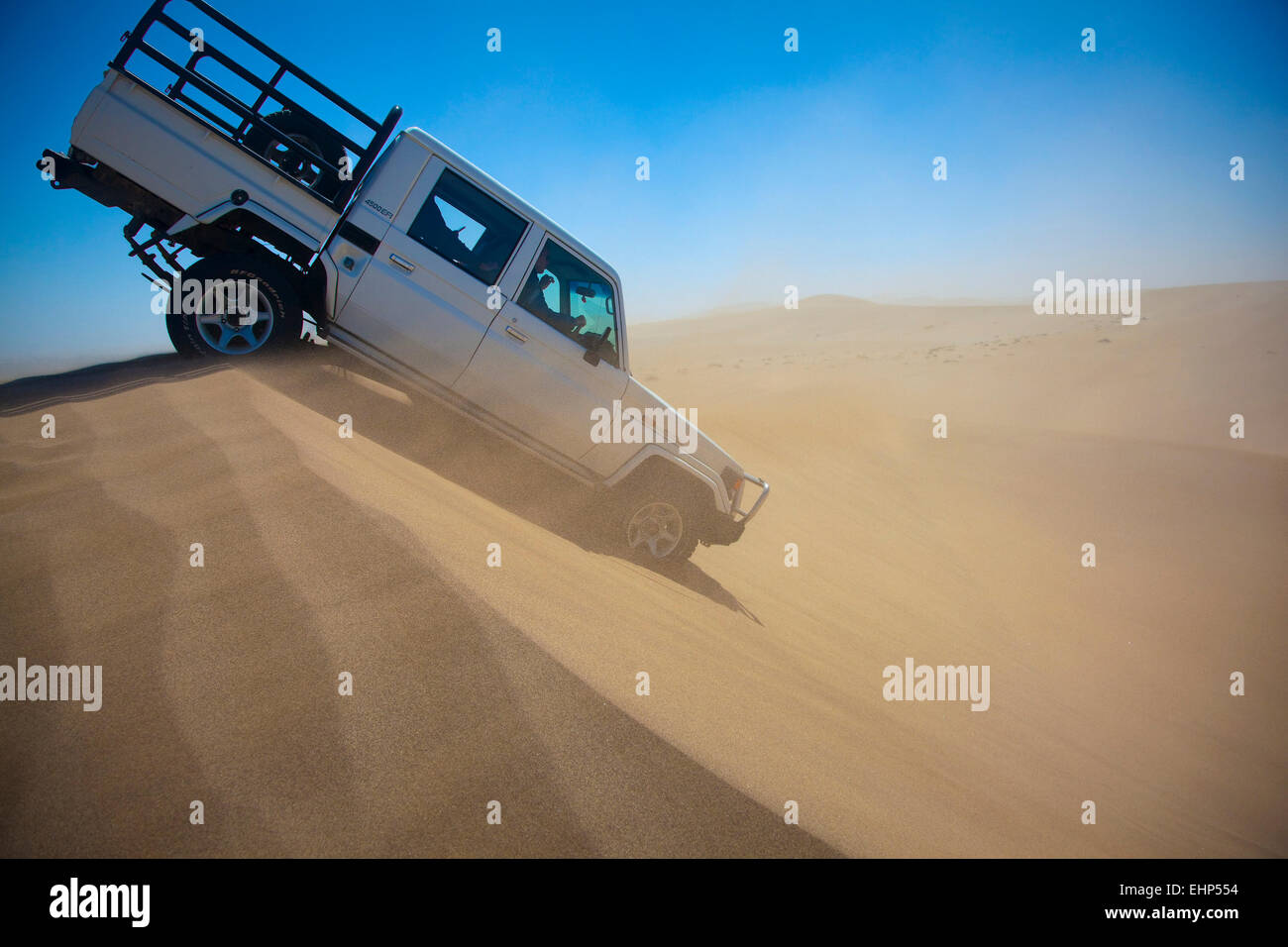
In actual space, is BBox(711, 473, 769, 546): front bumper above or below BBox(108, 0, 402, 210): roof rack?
below

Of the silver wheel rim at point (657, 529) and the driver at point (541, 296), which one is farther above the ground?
the driver at point (541, 296)

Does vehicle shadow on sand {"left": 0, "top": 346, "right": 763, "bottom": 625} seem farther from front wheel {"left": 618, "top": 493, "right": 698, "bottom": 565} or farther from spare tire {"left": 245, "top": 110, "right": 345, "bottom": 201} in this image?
spare tire {"left": 245, "top": 110, "right": 345, "bottom": 201}

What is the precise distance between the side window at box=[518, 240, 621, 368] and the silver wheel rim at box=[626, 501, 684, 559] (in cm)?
139

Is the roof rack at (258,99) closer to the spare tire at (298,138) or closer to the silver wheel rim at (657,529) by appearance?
the spare tire at (298,138)

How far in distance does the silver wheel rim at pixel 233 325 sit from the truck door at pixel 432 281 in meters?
0.72

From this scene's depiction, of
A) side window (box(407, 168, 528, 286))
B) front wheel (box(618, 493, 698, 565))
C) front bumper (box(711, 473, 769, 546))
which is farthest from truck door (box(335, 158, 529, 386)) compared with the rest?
front bumper (box(711, 473, 769, 546))

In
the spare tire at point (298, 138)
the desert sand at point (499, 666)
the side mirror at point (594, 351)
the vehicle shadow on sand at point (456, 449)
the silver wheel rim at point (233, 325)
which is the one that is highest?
the spare tire at point (298, 138)

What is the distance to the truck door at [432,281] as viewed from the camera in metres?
5.19

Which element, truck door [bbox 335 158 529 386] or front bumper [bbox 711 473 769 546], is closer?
truck door [bbox 335 158 529 386]

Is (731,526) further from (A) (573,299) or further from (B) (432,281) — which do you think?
(B) (432,281)

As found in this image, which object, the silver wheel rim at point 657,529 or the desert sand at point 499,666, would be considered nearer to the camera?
the desert sand at point 499,666

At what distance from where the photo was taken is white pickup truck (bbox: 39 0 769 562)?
16.4 ft

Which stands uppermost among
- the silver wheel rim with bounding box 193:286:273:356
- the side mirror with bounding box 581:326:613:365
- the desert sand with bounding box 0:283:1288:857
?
the silver wheel rim with bounding box 193:286:273:356

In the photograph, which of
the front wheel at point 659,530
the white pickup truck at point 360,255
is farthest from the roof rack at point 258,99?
the front wheel at point 659,530
